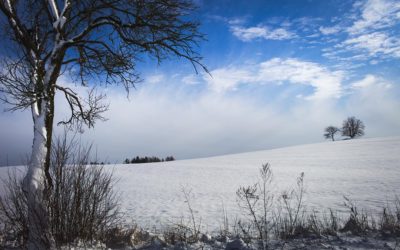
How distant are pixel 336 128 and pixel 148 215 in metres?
79.2

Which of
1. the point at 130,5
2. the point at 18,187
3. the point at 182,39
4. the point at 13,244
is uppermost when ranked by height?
the point at 130,5

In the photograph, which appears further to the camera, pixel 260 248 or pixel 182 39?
pixel 182 39

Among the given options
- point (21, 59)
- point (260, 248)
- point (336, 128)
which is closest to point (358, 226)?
point (260, 248)

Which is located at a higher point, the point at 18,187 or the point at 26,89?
the point at 26,89

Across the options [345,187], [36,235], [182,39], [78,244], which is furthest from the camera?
[345,187]

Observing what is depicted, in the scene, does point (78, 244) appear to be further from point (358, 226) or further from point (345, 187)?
point (345, 187)

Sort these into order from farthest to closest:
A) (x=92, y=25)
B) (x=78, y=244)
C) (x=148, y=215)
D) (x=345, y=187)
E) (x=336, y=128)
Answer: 1. (x=336, y=128)
2. (x=345, y=187)
3. (x=148, y=215)
4. (x=92, y=25)
5. (x=78, y=244)

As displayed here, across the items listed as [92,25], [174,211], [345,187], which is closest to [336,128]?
[345,187]

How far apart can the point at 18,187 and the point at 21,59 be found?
2.39 meters

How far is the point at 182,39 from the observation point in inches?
239

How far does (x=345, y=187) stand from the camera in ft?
45.4

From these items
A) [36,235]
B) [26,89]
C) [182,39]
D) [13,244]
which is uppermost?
[182,39]

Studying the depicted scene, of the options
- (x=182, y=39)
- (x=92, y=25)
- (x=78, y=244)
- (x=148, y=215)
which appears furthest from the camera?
(x=148, y=215)

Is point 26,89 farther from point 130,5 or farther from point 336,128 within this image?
point 336,128
